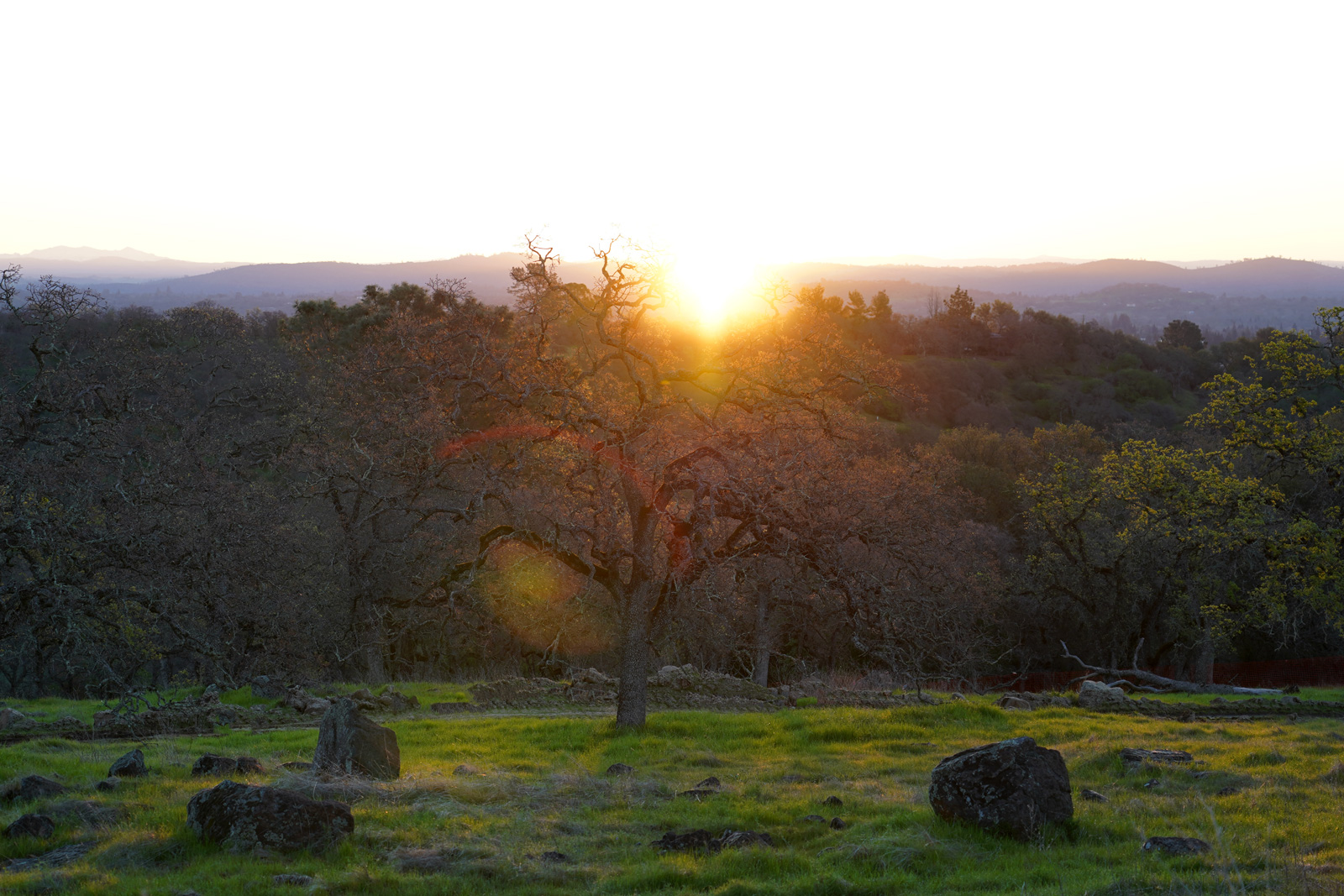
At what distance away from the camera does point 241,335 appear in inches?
1618

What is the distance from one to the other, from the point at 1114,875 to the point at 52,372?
24208mm

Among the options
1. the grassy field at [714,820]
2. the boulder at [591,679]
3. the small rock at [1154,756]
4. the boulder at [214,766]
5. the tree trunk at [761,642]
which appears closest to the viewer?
the grassy field at [714,820]

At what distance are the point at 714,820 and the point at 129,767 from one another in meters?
8.55

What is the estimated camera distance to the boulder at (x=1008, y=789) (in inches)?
411

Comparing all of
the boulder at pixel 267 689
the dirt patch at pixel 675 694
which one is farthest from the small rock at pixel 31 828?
the boulder at pixel 267 689

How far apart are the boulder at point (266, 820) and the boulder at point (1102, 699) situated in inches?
774

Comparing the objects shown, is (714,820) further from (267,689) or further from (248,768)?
(267,689)

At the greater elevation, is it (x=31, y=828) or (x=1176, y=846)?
(x=1176, y=846)

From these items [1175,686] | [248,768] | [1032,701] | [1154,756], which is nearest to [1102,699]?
[1032,701]

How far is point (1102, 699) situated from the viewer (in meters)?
23.5

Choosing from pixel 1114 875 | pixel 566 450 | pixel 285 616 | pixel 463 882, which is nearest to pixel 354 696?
pixel 285 616

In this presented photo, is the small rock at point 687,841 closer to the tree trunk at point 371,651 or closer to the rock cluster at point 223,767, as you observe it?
the rock cluster at point 223,767

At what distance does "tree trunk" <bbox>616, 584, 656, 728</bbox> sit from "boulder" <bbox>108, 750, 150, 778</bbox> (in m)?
→ 8.36

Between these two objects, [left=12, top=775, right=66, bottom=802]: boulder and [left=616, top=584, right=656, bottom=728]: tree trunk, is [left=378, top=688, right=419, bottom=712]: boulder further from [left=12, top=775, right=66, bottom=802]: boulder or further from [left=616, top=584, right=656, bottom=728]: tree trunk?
[left=12, top=775, right=66, bottom=802]: boulder
